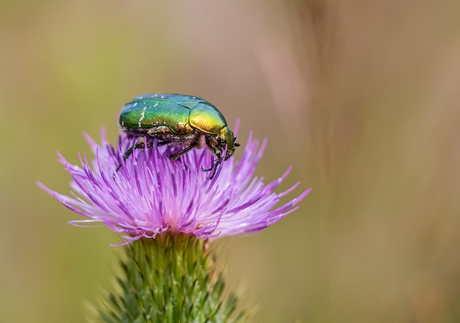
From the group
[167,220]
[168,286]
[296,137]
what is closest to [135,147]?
[167,220]

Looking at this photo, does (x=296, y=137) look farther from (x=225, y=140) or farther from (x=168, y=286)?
(x=168, y=286)

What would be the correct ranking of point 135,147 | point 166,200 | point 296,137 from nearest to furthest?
1. point 166,200
2. point 135,147
3. point 296,137

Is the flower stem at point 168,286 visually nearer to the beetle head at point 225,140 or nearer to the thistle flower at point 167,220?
the thistle flower at point 167,220

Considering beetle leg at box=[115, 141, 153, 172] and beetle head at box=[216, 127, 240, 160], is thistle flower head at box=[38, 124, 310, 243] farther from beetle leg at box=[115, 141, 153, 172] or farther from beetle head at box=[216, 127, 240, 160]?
beetle head at box=[216, 127, 240, 160]

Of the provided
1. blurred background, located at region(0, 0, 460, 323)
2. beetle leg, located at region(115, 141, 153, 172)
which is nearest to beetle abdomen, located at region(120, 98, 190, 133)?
beetle leg, located at region(115, 141, 153, 172)

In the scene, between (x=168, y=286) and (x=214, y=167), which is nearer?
(x=168, y=286)

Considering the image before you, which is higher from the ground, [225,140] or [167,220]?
[225,140]

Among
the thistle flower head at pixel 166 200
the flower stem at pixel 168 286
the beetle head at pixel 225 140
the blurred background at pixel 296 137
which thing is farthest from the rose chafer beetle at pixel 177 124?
the blurred background at pixel 296 137
